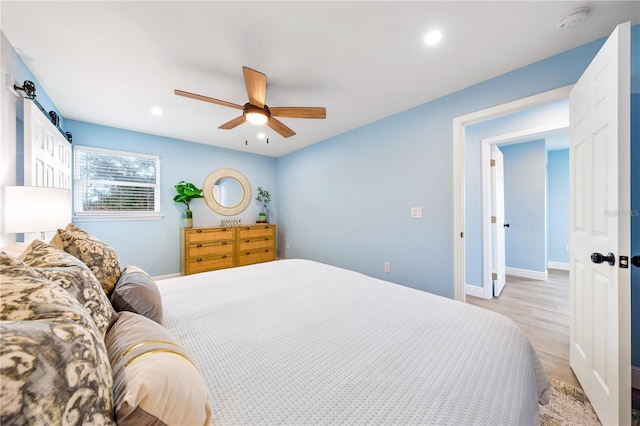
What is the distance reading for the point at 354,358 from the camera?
89 cm

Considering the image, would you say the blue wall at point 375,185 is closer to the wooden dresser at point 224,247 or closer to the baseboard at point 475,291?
the wooden dresser at point 224,247

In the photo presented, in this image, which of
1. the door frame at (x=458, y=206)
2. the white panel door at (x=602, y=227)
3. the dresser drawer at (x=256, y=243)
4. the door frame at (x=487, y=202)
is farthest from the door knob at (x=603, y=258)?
the dresser drawer at (x=256, y=243)

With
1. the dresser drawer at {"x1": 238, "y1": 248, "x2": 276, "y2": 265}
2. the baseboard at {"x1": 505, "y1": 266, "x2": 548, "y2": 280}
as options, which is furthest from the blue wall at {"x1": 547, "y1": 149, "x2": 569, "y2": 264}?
the dresser drawer at {"x1": 238, "y1": 248, "x2": 276, "y2": 265}

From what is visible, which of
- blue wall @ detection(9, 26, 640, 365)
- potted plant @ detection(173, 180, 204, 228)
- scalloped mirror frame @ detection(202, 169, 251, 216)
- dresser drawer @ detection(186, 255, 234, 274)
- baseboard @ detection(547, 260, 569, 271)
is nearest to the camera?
blue wall @ detection(9, 26, 640, 365)

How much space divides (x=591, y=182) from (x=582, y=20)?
106cm

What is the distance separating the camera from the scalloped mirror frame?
167 inches

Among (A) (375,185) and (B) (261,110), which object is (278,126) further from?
(A) (375,185)

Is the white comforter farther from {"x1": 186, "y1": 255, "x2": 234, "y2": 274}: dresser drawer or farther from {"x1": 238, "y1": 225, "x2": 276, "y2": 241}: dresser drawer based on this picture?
{"x1": 238, "y1": 225, "x2": 276, "y2": 241}: dresser drawer

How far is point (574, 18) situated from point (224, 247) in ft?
15.0

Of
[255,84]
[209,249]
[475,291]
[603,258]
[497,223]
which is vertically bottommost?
[475,291]

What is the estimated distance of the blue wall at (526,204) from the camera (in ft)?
13.5

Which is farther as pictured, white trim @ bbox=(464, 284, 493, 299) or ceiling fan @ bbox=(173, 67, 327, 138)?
white trim @ bbox=(464, 284, 493, 299)

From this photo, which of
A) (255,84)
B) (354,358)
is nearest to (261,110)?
(255,84)

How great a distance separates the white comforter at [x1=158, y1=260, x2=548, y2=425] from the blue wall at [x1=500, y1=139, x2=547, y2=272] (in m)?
4.11
